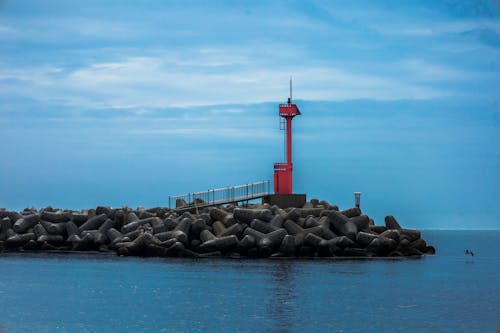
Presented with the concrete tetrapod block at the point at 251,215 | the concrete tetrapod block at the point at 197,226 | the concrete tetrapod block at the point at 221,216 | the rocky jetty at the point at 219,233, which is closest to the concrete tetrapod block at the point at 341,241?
the rocky jetty at the point at 219,233

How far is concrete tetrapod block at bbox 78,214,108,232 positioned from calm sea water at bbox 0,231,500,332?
2.42 meters

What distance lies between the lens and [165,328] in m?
23.6

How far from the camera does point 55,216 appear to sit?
44562 millimetres

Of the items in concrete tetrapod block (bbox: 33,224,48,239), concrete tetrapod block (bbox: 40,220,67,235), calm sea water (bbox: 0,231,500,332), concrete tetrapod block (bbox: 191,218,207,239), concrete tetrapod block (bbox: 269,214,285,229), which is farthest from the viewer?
concrete tetrapod block (bbox: 33,224,48,239)

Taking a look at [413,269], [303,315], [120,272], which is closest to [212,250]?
[120,272]

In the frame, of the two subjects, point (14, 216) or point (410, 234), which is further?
point (14, 216)

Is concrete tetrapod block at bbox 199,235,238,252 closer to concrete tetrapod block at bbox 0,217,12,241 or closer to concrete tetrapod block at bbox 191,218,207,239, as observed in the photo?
concrete tetrapod block at bbox 191,218,207,239

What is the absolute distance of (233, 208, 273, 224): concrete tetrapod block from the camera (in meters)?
39.4

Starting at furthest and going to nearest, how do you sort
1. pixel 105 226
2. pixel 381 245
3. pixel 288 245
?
pixel 105 226 < pixel 381 245 < pixel 288 245

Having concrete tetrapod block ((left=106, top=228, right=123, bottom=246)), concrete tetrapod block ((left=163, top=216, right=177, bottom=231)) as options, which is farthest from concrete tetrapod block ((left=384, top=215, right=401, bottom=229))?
concrete tetrapod block ((left=106, top=228, right=123, bottom=246))

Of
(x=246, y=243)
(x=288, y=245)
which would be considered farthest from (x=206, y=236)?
(x=288, y=245)

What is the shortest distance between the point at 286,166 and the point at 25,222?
1302 cm

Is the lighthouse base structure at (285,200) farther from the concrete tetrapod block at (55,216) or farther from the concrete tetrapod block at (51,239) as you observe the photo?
the concrete tetrapod block at (51,239)

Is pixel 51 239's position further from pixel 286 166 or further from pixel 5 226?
pixel 286 166
